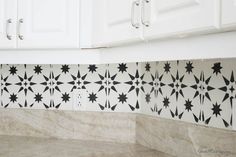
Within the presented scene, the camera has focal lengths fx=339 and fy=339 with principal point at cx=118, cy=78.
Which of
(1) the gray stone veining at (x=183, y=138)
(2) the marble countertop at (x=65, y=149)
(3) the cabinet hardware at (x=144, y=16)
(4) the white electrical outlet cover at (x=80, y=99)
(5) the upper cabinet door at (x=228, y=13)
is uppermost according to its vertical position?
(3) the cabinet hardware at (x=144, y=16)

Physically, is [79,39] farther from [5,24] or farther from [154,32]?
[154,32]

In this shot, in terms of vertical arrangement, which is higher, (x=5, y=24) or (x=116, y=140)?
(x=5, y=24)

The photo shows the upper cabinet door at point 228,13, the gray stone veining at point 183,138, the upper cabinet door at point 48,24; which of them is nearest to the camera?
the upper cabinet door at point 228,13

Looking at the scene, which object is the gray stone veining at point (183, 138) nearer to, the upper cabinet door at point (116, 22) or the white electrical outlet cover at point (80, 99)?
the white electrical outlet cover at point (80, 99)

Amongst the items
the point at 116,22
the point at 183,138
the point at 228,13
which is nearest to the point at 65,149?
the point at 183,138

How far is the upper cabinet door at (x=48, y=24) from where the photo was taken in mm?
1427

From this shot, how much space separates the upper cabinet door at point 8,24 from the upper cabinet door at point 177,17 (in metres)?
0.65

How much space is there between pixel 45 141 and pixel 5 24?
24.1 inches

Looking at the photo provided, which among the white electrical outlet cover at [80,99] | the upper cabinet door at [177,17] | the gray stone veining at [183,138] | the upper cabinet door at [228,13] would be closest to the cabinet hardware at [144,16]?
the upper cabinet door at [177,17]

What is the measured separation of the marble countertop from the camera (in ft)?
4.79

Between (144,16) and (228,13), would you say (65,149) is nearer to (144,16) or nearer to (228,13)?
(144,16)

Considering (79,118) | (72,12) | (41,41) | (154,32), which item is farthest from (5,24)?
(154,32)

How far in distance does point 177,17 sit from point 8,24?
2.69ft

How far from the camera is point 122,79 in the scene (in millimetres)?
1717
